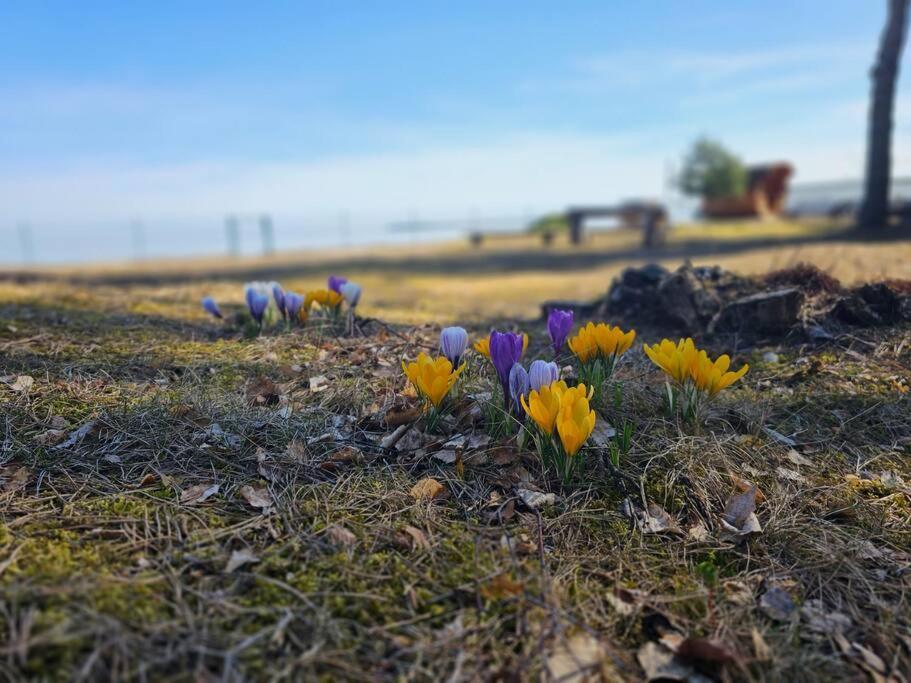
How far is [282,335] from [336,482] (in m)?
1.53

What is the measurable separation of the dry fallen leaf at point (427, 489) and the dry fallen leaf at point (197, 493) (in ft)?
2.01

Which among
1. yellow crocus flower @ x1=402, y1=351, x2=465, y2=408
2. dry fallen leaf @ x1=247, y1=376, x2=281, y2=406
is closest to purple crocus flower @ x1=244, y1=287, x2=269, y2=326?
dry fallen leaf @ x1=247, y1=376, x2=281, y2=406

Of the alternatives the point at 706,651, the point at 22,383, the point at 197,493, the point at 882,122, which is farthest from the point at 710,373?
the point at 882,122

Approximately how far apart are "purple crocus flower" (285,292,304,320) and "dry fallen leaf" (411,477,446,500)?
1761 millimetres

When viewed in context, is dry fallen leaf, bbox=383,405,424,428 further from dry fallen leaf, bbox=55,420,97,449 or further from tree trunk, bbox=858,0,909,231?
tree trunk, bbox=858,0,909,231

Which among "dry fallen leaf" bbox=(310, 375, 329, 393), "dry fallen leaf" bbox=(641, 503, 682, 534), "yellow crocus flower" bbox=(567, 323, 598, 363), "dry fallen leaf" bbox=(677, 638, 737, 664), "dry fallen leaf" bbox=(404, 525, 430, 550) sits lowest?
"dry fallen leaf" bbox=(677, 638, 737, 664)

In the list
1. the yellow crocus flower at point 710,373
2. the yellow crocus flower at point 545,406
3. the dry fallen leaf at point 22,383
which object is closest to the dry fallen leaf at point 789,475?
the yellow crocus flower at point 710,373

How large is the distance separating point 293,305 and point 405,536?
6.50 ft

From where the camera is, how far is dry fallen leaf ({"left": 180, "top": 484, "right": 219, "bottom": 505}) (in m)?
1.91

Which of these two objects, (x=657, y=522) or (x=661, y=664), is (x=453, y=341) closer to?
(x=657, y=522)

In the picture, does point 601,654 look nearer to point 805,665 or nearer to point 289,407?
point 805,665

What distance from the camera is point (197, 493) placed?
76.7 inches

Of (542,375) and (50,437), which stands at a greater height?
(542,375)

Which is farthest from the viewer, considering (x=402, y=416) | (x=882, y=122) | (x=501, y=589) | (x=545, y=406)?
(x=882, y=122)
